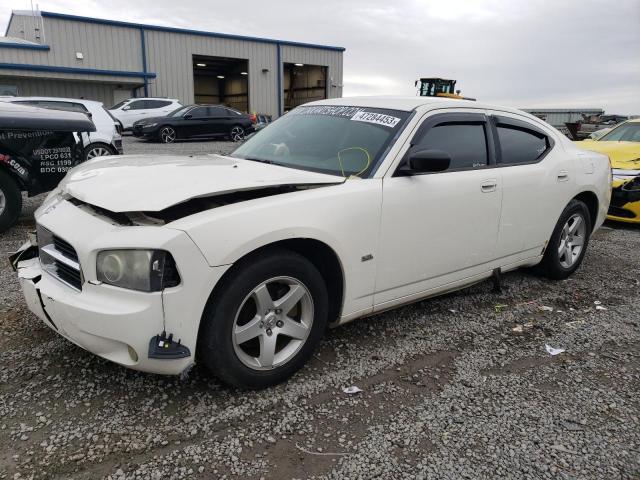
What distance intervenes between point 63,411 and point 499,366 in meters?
2.48

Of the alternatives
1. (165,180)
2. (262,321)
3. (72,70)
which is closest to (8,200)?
(165,180)

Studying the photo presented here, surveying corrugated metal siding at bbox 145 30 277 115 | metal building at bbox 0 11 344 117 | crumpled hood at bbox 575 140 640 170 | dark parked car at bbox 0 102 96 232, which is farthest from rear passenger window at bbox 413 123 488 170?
corrugated metal siding at bbox 145 30 277 115

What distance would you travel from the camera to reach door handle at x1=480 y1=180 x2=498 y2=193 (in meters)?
3.60

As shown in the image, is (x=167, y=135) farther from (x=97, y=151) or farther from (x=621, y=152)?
(x=621, y=152)

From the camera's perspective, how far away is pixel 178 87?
89.8 feet

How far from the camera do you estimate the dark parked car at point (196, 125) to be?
58.4ft

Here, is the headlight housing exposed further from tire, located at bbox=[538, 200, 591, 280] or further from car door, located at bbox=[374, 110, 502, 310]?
tire, located at bbox=[538, 200, 591, 280]

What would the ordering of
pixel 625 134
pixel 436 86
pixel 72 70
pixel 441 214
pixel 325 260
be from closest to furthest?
pixel 325 260 → pixel 441 214 → pixel 625 134 → pixel 436 86 → pixel 72 70

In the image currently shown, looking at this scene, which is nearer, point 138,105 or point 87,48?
point 138,105

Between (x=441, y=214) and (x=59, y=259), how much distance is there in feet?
7.49

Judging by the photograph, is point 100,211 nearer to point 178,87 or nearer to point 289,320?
point 289,320

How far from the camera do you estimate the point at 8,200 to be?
17.9 feet

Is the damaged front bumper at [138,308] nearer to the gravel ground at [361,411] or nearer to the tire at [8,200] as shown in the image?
the gravel ground at [361,411]

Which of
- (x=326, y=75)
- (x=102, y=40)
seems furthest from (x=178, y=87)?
(x=326, y=75)
